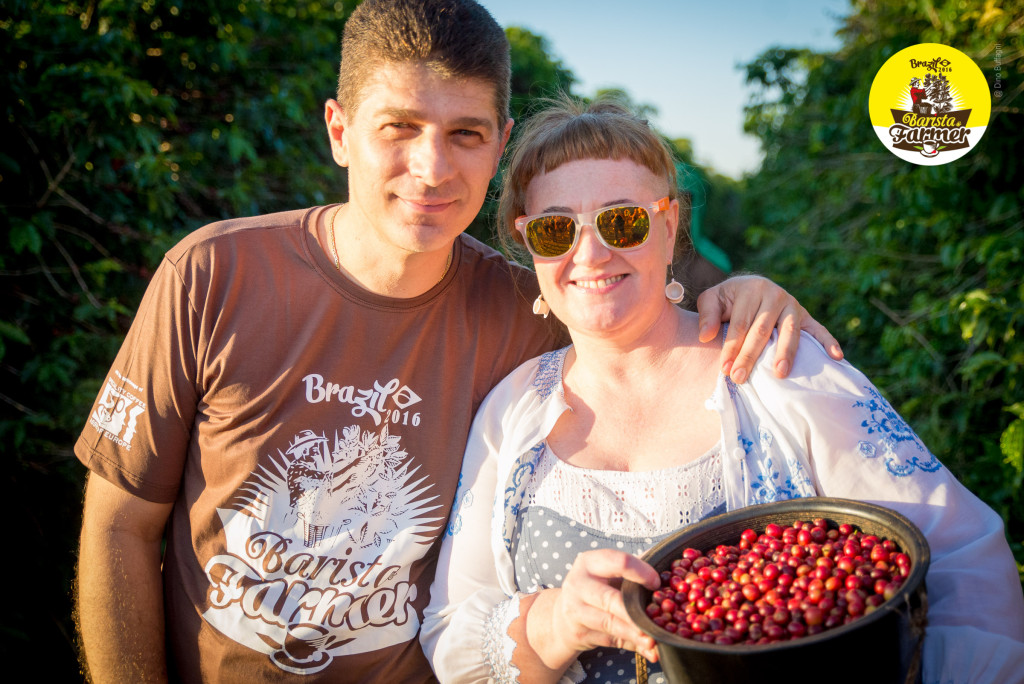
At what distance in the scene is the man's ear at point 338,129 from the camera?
2365mm

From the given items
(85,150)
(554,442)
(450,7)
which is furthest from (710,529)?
(85,150)

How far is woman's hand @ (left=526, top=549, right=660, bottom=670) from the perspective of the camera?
4.89 feet

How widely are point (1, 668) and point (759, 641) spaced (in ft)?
9.79

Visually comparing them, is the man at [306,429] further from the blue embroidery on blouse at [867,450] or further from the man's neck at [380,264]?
the blue embroidery on blouse at [867,450]

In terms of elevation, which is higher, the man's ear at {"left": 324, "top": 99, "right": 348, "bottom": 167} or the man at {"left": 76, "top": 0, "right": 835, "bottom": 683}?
the man's ear at {"left": 324, "top": 99, "right": 348, "bottom": 167}

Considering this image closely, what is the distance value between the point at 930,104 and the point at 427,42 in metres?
2.88

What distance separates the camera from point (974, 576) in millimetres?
1635

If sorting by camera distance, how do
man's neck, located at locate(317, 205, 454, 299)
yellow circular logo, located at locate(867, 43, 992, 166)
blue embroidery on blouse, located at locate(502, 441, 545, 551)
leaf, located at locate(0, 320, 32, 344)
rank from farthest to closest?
yellow circular logo, located at locate(867, 43, 992, 166)
leaf, located at locate(0, 320, 32, 344)
man's neck, located at locate(317, 205, 454, 299)
blue embroidery on blouse, located at locate(502, 441, 545, 551)

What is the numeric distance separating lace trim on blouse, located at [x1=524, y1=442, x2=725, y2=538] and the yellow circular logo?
8.76 ft

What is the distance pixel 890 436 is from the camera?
1.79m

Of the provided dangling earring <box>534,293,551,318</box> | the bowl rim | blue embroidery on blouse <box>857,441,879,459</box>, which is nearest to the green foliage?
blue embroidery on blouse <box>857,441,879,459</box>

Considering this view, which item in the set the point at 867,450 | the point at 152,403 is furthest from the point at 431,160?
the point at 867,450

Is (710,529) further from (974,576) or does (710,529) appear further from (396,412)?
(396,412)

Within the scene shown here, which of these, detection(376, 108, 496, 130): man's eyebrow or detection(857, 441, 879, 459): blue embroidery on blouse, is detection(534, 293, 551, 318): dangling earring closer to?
detection(376, 108, 496, 130): man's eyebrow
